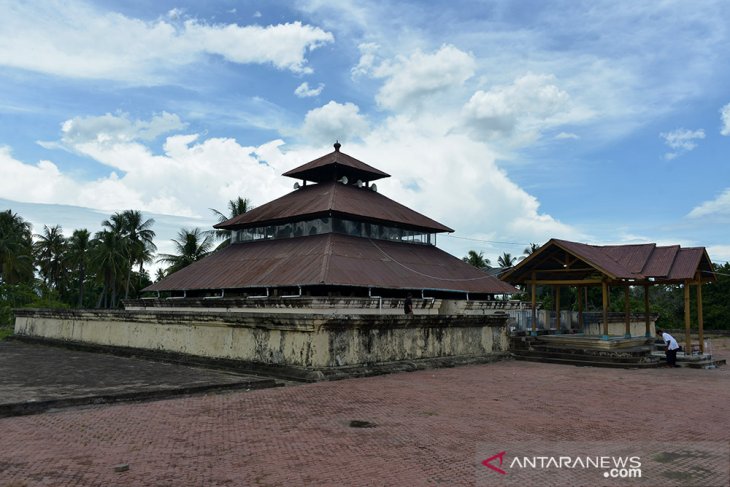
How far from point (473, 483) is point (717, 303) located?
47.7 metres

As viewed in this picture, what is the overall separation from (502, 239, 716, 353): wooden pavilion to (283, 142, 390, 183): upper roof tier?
1349cm

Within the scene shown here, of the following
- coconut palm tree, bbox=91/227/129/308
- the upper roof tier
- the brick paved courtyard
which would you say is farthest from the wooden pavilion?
coconut palm tree, bbox=91/227/129/308

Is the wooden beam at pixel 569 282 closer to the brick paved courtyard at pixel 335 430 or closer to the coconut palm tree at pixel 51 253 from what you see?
the brick paved courtyard at pixel 335 430

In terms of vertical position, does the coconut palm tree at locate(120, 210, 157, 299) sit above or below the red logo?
above

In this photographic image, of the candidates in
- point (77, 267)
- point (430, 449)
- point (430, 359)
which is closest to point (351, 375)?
point (430, 359)

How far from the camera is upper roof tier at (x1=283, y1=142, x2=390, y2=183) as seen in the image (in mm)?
33406

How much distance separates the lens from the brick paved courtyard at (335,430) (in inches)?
235

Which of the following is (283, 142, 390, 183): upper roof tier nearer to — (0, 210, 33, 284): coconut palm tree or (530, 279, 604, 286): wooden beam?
(530, 279, 604, 286): wooden beam

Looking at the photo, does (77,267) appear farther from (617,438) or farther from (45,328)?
(617,438)

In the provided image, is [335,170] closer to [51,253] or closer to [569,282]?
[569,282]

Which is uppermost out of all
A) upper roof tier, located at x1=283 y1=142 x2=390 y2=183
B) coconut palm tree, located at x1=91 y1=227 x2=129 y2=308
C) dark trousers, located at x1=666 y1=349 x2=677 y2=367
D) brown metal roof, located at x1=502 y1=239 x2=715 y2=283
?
upper roof tier, located at x1=283 y1=142 x2=390 y2=183

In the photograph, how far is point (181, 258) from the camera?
48.3 meters

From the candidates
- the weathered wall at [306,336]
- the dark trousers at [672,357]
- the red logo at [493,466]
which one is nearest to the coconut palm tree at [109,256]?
the weathered wall at [306,336]

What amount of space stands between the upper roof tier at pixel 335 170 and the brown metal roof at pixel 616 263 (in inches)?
534
